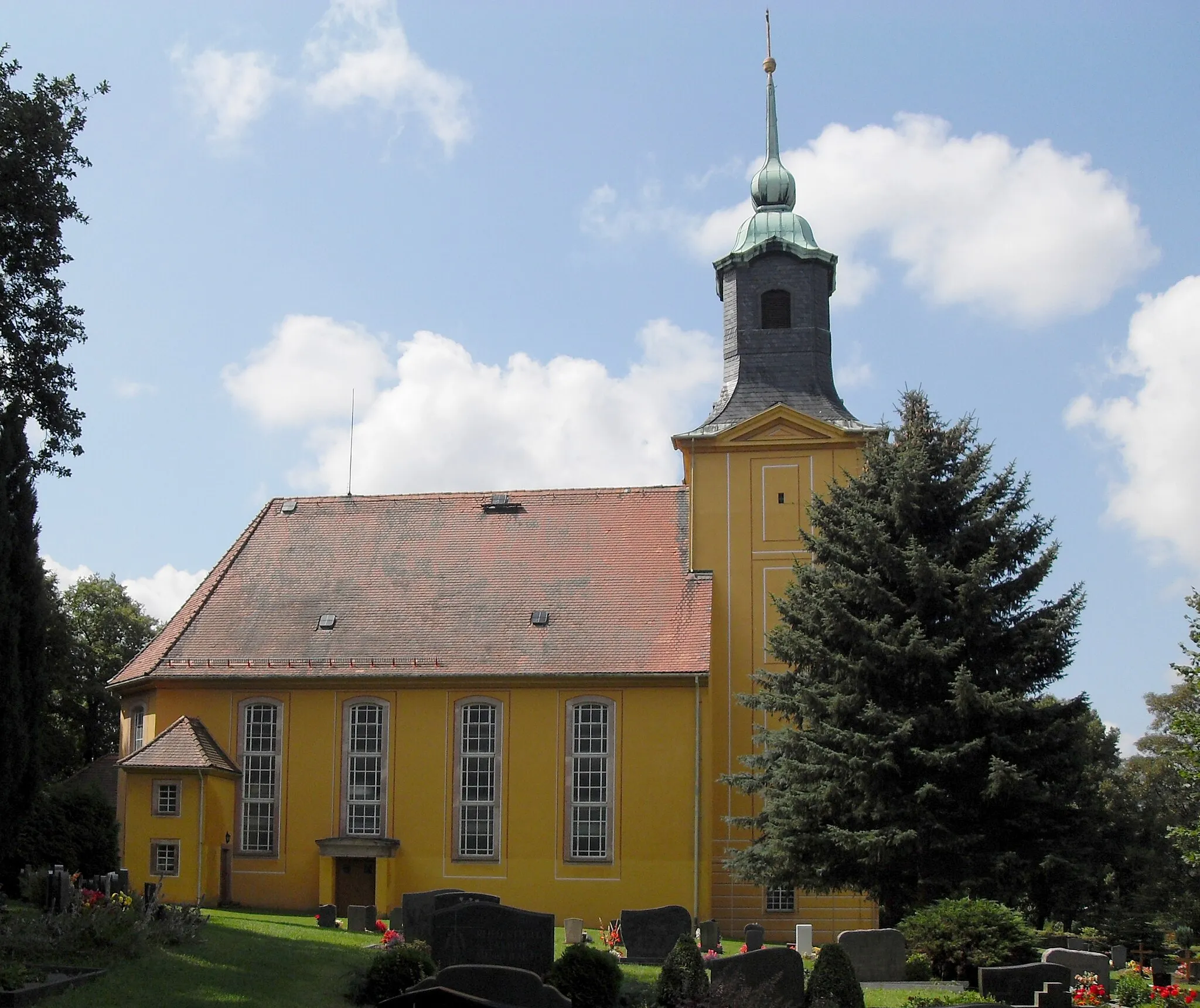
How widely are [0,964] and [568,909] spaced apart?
18.9 meters

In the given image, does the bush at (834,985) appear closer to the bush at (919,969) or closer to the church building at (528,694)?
the bush at (919,969)

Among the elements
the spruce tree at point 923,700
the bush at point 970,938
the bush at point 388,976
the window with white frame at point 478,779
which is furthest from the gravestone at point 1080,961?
the window with white frame at point 478,779

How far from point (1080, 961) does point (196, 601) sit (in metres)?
24.0

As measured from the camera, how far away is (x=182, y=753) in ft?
108

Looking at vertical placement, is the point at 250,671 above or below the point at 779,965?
above

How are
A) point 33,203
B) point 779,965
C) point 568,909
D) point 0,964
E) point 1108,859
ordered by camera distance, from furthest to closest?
point 568,909, point 1108,859, point 33,203, point 779,965, point 0,964

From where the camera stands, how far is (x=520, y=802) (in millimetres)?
33156

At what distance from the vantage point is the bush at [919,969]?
2120cm

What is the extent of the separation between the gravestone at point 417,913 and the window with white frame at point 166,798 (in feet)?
36.6

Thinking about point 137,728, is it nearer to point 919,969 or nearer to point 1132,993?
point 919,969

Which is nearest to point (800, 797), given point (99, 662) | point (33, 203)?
point (33, 203)

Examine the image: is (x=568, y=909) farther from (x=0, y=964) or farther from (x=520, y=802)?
(x=0, y=964)

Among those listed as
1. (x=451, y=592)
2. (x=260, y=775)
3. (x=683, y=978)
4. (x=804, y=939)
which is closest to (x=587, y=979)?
(x=683, y=978)

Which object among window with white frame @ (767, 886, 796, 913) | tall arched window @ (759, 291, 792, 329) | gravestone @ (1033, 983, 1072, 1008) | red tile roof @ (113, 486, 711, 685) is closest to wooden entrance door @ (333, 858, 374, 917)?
red tile roof @ (113, 486, 711, 685)
